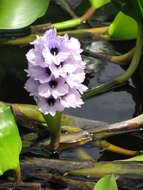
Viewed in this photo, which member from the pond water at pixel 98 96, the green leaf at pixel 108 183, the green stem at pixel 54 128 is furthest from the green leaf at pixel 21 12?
the green leaf at pixel 108 183

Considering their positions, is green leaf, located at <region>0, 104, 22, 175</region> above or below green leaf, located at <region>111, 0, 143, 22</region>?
below

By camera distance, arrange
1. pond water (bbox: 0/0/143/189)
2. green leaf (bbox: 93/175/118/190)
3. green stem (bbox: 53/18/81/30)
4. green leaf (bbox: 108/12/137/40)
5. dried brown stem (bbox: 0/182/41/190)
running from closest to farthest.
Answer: green leaf (bbox: 93/175/118/190)
dried brown stem (bbox: 0/182/41/190)
pond water (bbox: 0/0/143/189)
green leaf (bbox: 108/12/137/40)
green stem (bbox: 53/18/81/30)

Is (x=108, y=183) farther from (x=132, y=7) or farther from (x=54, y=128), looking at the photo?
(x=132, y=7)

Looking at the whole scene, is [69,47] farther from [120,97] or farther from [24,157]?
[120,97]

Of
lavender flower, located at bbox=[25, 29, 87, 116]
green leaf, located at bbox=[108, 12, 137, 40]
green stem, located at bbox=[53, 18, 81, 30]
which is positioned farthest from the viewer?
green stem, located at bbox=[53, 18, 81, 30]

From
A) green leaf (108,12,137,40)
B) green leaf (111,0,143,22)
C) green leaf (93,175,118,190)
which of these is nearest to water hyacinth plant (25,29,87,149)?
green leaf (93,175,118,190)

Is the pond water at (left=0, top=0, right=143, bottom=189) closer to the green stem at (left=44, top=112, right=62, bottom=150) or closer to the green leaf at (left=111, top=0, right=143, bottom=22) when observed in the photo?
the green stem at (left=44, top=112, right=62, bottom=150)

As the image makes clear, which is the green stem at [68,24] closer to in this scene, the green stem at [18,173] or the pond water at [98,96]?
the pond water at [98,96]

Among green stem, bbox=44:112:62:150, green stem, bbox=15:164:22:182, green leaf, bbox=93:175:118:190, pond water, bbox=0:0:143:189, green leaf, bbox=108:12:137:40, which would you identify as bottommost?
green leaf, bbox=93:175:118:190

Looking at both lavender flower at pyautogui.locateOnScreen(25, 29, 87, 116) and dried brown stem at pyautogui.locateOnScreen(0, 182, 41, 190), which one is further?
dried brown stem at pyautogui.locateOnScreen(0, 182, 41, 190)

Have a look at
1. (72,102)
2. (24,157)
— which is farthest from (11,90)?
(72,102)
